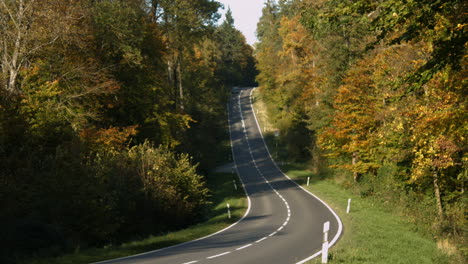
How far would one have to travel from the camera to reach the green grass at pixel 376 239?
13.1 m

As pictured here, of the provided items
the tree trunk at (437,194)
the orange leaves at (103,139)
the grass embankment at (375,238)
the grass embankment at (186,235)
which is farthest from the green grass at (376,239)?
the orange leaves at (103,139)

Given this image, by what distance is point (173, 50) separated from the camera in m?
31.3

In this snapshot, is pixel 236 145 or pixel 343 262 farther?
pixel 236 145

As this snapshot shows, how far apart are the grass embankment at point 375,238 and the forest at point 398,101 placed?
36.9 inches

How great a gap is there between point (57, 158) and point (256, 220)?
11206mm

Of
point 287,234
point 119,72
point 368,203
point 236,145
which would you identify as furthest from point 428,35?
point 236,145

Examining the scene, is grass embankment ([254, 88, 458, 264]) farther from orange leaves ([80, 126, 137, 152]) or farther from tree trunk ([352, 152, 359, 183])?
orange leaves ([80, 126, 137, 152])

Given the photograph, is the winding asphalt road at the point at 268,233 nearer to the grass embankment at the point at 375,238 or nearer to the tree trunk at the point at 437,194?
the grass embankment at the point at 375,238

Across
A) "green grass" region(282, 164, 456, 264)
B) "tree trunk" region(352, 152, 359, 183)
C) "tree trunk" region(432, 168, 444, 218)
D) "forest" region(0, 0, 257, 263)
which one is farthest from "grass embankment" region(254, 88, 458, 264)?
"forest" region(0, 0, 257, 263)

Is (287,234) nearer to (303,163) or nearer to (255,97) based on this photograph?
(303,163)

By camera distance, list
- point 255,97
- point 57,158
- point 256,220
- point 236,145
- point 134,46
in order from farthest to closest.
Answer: point 255,97 < point 236,145 < point 134,46 < point 256,220 < point 57,158

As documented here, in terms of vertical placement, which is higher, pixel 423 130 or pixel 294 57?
pixel 294 57

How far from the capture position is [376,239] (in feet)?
53.8

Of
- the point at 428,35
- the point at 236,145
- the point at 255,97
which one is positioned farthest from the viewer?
the point at 255,97
